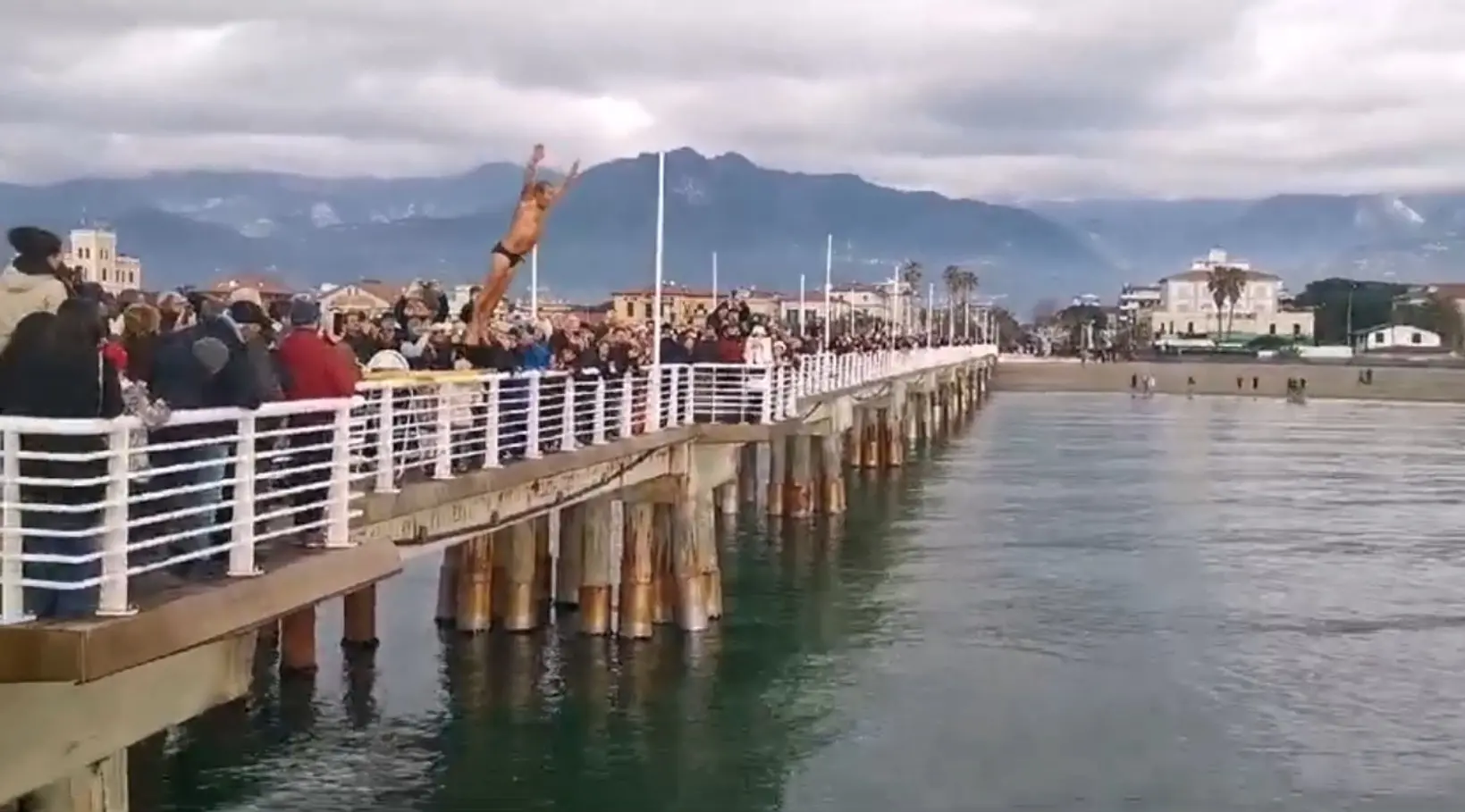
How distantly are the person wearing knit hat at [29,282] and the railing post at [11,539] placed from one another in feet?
1.93

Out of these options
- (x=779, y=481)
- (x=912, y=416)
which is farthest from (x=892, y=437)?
(x=779, y=481)

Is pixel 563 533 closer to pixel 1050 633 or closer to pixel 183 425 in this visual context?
pixel 1050 633

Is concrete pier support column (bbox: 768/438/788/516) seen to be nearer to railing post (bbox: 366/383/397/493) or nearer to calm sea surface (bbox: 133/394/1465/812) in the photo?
calm sea surface (bbox: 133/394/1465/812)

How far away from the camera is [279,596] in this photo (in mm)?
11078

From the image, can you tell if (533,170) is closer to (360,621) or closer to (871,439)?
(360,621)

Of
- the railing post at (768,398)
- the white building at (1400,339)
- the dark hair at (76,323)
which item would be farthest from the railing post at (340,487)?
the white building at (1400,339)

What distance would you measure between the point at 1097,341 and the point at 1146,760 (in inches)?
7186

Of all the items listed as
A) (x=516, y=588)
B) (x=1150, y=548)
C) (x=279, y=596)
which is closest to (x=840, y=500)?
(x=1150, y=548)

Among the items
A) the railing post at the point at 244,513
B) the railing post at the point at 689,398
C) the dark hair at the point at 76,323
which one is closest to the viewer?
the dark hair at the point at 76,323

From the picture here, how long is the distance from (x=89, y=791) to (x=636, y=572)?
14598mm

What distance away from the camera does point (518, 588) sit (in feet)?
81.7

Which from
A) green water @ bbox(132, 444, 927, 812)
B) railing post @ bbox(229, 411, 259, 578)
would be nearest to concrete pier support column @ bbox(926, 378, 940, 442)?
green water @ bbox(132, 444, 927, 812)

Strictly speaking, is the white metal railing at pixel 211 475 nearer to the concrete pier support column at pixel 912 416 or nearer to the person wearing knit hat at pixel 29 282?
the person wearing knit hat at pixel 29 282

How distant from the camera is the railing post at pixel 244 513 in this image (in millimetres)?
10922
